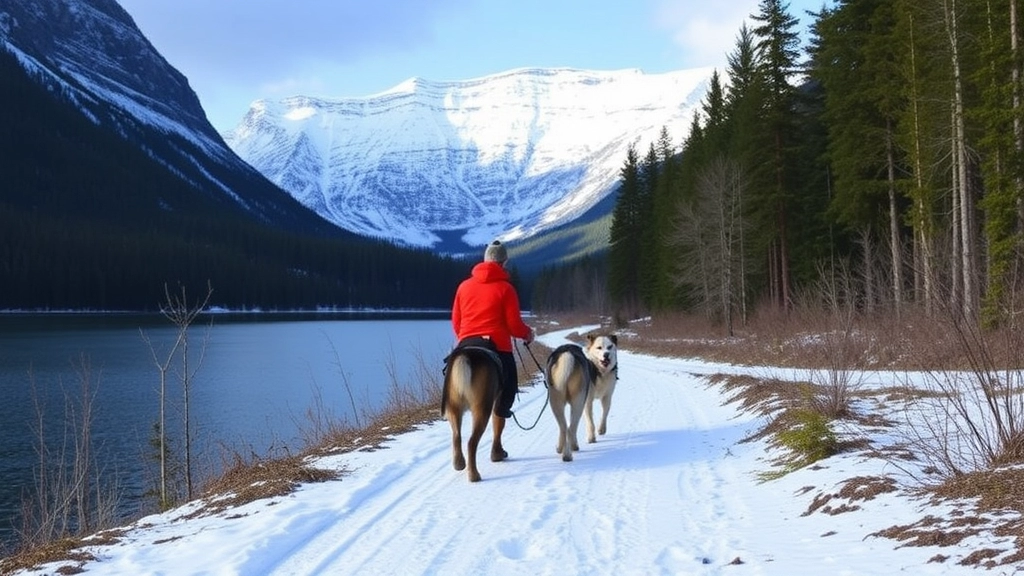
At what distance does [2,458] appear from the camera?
16.3 meters

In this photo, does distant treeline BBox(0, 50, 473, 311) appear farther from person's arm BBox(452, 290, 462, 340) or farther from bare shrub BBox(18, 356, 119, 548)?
person's arm BBox(452, 290, 462, 340)

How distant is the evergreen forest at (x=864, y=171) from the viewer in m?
14.2

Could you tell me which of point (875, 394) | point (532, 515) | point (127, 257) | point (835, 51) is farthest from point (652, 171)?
point (127, 257)

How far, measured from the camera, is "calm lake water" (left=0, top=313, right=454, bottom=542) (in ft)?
46.4

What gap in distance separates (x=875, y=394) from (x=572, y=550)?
7884 millimetres

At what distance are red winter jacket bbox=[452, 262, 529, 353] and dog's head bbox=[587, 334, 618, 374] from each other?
→ 86.4 inches

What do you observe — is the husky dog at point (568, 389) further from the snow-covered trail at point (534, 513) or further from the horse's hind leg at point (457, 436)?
the horse's hind leg at point (457, 436)

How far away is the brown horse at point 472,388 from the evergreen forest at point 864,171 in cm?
384

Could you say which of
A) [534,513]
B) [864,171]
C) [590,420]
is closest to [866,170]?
[864,171]

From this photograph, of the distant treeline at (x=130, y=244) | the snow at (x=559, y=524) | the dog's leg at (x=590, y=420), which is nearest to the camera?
the snow at (x=559, y=524)

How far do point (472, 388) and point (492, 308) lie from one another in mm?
964

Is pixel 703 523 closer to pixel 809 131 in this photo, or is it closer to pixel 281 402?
pixel 281 402

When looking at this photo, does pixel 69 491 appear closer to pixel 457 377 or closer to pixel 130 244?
pixel 457 377

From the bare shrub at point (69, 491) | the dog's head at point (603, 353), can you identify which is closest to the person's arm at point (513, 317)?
the dog's head at point (603, 353)
